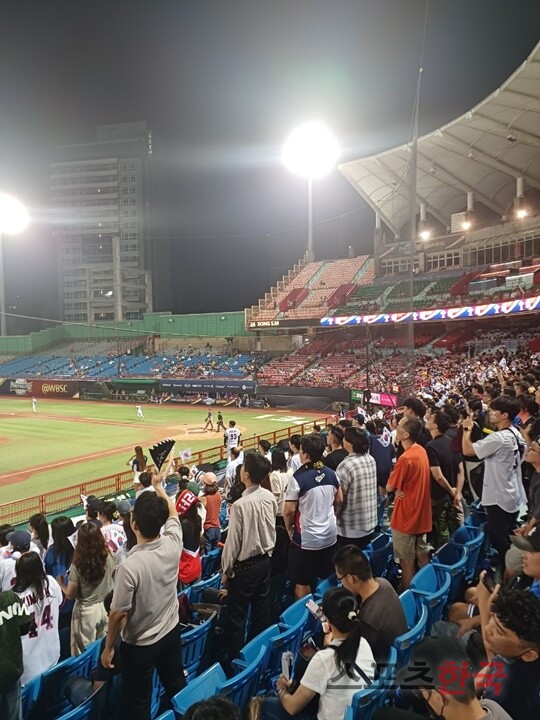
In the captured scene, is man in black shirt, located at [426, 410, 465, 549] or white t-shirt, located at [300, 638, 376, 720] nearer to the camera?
white t-shirt, located at [300, 638, 376, 720]

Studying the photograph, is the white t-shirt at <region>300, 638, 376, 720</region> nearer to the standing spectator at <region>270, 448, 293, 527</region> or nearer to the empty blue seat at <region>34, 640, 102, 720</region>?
the empty blue seat at <region>34, 640, 102, 720</region>

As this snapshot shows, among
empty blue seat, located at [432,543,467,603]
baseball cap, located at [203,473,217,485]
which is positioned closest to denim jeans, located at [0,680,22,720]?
empty blue seat, located at [432,543,467,603]

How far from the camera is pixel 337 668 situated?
9.04 ft

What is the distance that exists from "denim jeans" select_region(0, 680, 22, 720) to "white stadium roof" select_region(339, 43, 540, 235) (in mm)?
31763

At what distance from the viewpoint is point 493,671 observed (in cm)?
239

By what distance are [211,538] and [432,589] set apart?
4163mm

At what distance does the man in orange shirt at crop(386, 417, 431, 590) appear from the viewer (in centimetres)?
520

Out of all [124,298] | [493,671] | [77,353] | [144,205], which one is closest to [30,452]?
[493,671]

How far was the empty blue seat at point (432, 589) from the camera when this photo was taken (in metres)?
3.99

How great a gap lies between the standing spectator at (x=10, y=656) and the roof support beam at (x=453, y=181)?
46294mm

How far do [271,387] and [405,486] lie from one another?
115ft

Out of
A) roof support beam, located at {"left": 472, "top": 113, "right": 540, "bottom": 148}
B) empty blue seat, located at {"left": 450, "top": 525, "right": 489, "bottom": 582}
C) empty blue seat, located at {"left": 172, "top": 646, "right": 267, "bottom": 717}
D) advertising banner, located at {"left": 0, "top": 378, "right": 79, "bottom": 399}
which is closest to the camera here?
empty blue seat, located at {"left": 172, "top": 646, "right": 267, "bottom": 717}

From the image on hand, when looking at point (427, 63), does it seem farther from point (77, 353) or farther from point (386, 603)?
point (77, 353)

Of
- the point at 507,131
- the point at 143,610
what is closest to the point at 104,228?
the point at 507,131
